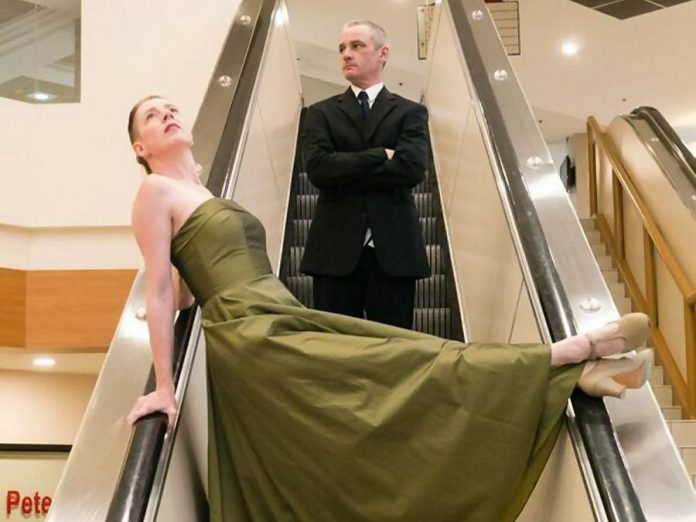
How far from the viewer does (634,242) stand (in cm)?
755

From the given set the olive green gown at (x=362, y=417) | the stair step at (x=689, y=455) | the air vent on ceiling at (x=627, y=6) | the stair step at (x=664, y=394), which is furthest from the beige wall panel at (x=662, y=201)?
the olive green gown at (x=362, y=417)

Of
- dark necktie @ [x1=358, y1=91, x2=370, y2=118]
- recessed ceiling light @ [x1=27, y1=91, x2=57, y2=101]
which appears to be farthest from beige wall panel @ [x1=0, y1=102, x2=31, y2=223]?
dark necktie @ [x1=358, y1=91, x2=370, y2=118]

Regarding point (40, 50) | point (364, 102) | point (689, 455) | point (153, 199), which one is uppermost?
point (40, 50)

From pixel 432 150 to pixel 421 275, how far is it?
2683 millimetres

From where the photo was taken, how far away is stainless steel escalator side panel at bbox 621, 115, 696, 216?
6.39m

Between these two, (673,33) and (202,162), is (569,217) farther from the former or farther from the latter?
(673,33)

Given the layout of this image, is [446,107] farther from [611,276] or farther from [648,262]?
[611,276]

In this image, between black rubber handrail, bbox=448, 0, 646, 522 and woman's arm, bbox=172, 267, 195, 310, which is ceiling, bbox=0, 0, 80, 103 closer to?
black rubber handrail, bbox=448, 0, 646, 522

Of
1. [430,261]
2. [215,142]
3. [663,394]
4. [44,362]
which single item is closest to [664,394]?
[663,394]

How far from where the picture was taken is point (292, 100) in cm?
686

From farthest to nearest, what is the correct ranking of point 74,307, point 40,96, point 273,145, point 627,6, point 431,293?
point 627,6 < point 40,96 < point 74,307 < point 273,145 < point 431,293

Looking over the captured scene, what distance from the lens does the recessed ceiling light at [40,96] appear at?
22.4 ft

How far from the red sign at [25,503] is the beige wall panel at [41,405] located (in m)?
0.49

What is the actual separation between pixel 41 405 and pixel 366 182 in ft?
20.9
